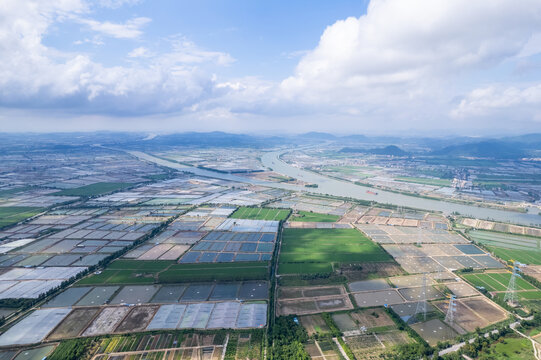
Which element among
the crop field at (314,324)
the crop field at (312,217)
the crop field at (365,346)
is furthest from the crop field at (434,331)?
the crop field at (312,217)

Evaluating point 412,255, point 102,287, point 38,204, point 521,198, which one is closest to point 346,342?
point 412,255

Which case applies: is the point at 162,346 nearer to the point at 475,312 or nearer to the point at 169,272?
the point at 169,272

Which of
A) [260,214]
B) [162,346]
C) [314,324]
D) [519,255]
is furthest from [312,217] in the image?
[162,346]

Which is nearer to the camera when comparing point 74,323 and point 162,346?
point 162,346

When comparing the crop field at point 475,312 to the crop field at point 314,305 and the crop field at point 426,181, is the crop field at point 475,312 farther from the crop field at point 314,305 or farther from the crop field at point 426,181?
the crop field at point 426,181

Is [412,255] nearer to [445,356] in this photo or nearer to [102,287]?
[445,356]

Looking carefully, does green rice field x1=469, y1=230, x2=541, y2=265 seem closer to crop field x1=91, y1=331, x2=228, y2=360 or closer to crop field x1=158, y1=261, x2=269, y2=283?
crop field x1=158, y1=261, x2=269, y2=283
